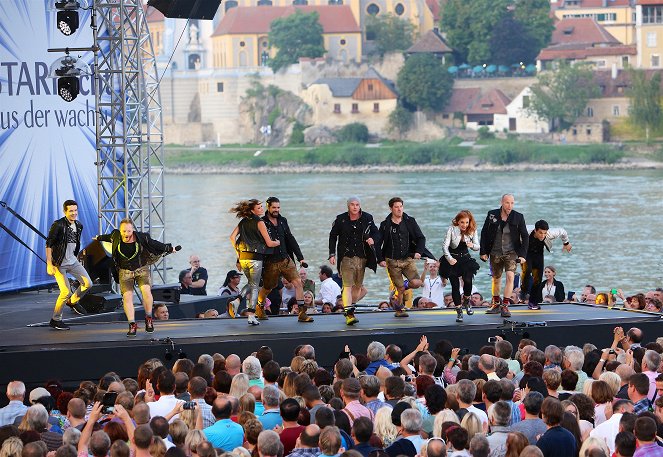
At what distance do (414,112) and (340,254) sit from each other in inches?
4087

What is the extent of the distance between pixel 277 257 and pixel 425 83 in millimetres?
104246

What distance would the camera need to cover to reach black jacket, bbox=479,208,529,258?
14852 millimetres

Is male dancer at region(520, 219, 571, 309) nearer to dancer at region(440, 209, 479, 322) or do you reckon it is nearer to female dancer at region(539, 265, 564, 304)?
dancer at region(440, 209, 479, 322)

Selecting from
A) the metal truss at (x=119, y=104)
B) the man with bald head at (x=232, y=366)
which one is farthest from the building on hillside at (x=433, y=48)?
the man with bald head at (x=232, y=366)

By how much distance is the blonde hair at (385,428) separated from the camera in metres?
8.41

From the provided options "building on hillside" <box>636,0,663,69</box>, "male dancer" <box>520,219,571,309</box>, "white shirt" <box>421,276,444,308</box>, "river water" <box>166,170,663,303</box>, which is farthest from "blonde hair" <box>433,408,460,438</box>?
"building on hillside" <box>636,0,663,69</box>

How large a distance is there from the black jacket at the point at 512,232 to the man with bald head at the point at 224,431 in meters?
6.72

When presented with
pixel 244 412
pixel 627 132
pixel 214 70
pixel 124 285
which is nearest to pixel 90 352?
pixel 124 285

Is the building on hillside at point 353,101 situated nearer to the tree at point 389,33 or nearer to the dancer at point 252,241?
the tree at point 389,33

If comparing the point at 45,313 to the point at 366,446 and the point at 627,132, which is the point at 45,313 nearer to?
the point at 366,446

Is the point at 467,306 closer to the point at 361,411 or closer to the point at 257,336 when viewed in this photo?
the point at 257,336

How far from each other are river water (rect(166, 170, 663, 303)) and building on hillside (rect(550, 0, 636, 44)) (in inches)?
1356

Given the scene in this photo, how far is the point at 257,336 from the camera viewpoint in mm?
13453

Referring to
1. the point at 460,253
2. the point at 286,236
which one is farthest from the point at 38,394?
the point at 460,253
